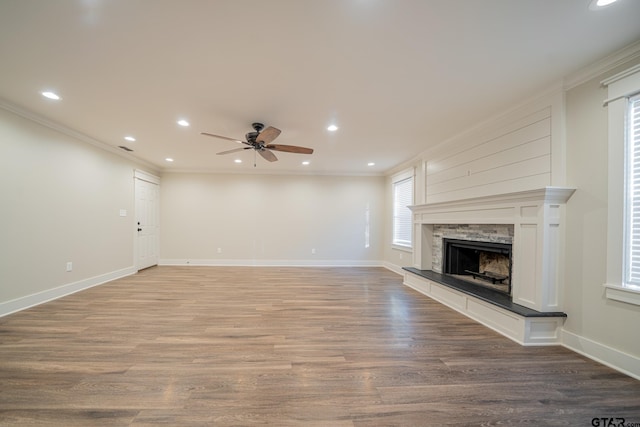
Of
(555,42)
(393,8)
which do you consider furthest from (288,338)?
(555,42)

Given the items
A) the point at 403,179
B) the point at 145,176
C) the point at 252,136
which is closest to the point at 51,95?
the point at 252,136

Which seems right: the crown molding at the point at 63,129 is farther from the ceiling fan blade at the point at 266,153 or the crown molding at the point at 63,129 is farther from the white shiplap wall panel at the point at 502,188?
the white shiplap wall panel at the point at 502,188

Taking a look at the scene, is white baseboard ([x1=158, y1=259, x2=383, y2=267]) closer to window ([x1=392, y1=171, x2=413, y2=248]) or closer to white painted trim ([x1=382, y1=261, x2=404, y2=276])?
white painted trim ([x1=382, y1=261, x2=404, y2=276])

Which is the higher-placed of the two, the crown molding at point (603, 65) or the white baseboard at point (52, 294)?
the crown molding at point (603, 65)

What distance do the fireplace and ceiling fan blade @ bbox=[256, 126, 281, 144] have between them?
3232mm

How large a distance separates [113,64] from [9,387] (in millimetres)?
2611

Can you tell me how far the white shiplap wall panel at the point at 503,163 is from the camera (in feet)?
8.59

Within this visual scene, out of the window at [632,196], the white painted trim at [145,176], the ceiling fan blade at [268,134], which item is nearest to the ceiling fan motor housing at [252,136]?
the ceiling fan blade at [268,134]

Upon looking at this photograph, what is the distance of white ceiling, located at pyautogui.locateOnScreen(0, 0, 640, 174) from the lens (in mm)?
1606

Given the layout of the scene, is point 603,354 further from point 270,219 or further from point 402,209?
point 270,219

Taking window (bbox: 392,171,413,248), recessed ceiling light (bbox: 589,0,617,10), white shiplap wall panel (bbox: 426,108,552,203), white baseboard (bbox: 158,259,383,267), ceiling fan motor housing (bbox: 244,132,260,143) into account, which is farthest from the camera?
white baseboard (bbox: 158,259,383,267)

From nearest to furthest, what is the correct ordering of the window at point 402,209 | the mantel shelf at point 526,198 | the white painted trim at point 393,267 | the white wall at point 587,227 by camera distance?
the white wall at point 587,227
the mantel shelf at point 526,198
the window at point 402,209
the white painted trim at point 393,267

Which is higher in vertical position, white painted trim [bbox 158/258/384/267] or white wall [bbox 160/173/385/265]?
white wall [bbox 160/173/385/265]

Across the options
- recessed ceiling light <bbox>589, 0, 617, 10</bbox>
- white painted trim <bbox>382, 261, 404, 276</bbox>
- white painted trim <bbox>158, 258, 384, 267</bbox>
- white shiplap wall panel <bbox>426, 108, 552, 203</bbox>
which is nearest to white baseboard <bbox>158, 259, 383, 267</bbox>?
white painted trim <bbox>158, 258, 384, 267</bbox>
